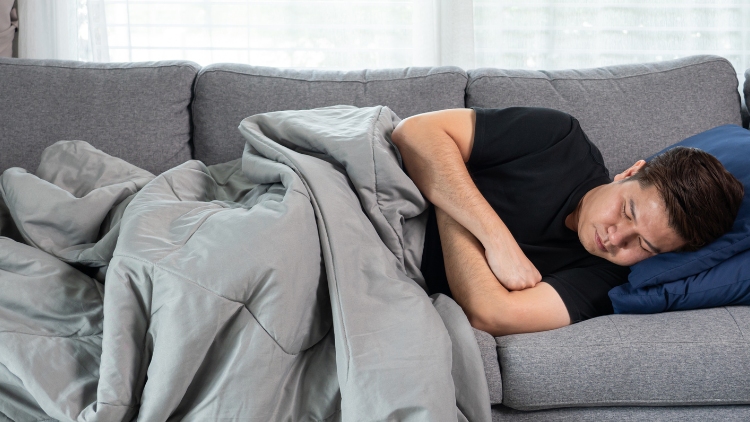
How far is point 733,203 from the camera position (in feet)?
4.47

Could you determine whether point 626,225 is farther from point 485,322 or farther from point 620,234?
point 485,322

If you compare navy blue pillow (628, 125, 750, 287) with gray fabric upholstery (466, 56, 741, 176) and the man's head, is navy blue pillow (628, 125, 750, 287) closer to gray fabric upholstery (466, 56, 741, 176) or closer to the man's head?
the man's head

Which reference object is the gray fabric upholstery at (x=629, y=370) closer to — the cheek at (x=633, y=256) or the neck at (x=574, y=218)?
the cheek at (x=633, y=256)

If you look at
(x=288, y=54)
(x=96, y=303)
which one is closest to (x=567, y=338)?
(x=96, y=303)

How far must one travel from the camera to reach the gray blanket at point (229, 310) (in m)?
1.00

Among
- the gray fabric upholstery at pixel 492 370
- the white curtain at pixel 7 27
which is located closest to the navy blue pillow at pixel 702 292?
the gray fabric upholstery at pixel 492 370

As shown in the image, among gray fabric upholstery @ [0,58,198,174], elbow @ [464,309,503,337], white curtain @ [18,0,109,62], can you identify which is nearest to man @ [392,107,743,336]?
elbow @ [464,309,503,337]

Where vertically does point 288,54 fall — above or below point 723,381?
above

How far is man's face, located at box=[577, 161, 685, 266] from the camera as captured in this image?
137cm

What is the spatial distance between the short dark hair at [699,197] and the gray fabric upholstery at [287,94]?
2.44ft

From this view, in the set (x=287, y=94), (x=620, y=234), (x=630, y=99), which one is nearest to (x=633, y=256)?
(x=620, y=234)

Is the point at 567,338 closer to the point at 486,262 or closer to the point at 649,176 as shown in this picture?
the point at 486,262

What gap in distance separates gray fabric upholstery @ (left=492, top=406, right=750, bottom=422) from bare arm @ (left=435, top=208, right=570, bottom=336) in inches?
7.2

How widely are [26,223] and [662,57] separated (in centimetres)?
250
